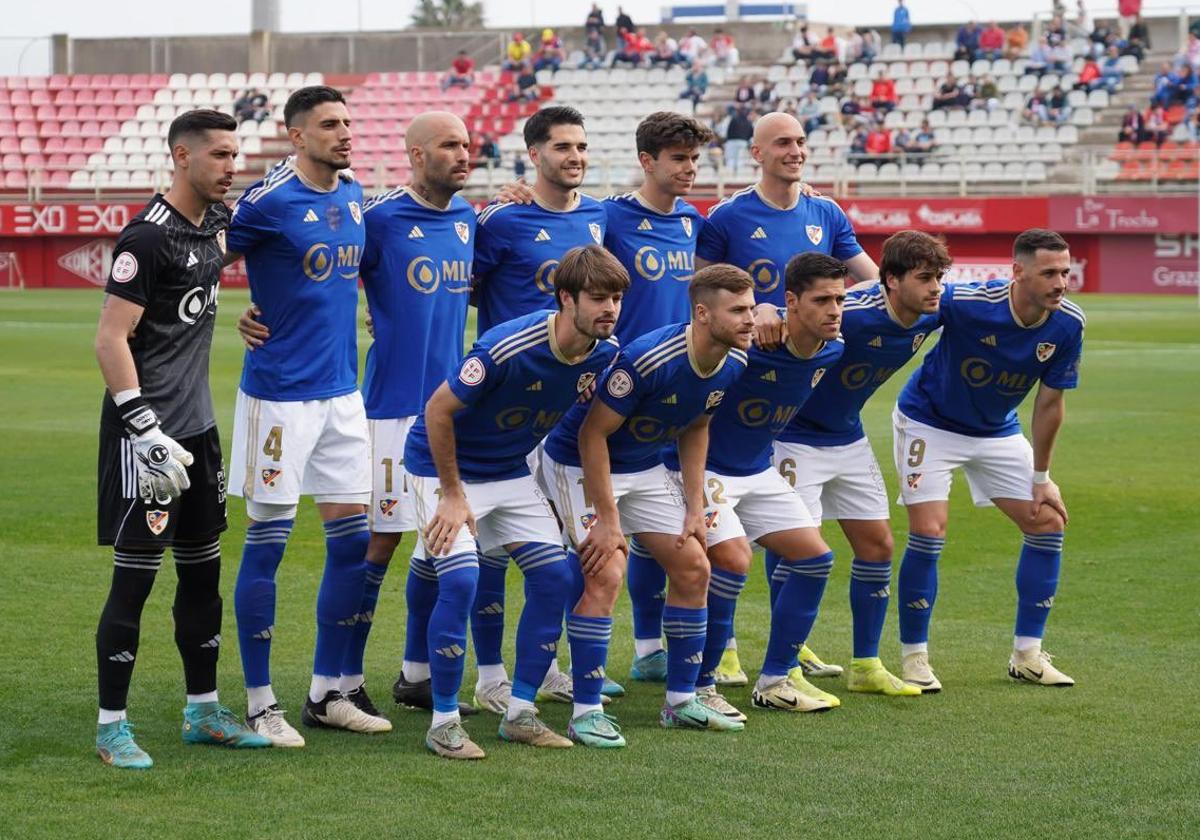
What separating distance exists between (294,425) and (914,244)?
2648 mm

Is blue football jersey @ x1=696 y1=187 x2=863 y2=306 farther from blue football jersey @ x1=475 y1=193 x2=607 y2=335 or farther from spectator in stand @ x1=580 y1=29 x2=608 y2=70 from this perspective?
spectator in stand @ x1=580 y1=29 x2=608 y2=70

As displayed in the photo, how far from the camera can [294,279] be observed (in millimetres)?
6559

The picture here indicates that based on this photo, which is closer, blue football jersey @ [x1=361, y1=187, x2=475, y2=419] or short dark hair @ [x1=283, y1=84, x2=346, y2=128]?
short dark hair @ [x1=283, y1=84, x2=346, y2=128]

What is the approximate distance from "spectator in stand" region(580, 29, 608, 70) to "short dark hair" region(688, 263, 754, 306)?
40.8 meters

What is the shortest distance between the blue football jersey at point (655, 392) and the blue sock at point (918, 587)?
143 centimetres

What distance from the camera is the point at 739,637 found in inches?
328

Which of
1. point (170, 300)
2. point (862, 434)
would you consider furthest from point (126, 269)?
point (862, 434)

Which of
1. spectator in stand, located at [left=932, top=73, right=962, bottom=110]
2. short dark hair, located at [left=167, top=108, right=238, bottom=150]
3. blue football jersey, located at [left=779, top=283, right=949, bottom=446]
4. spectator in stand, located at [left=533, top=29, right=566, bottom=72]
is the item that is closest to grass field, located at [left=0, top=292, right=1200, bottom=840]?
blue football jersey, located at [left=779, top=283, right=949, bottom=446]

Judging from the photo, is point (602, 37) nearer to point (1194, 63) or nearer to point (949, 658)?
point (1194, 63)

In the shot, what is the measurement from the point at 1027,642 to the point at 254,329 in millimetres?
3515

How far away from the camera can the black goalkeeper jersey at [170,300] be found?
5.86 m

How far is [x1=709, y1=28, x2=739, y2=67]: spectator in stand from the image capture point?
45062mm

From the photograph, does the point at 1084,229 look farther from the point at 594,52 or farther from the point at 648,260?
the point at 648,260

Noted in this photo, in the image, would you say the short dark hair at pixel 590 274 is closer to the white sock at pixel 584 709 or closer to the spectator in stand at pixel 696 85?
the white sock at pixel 584 709
